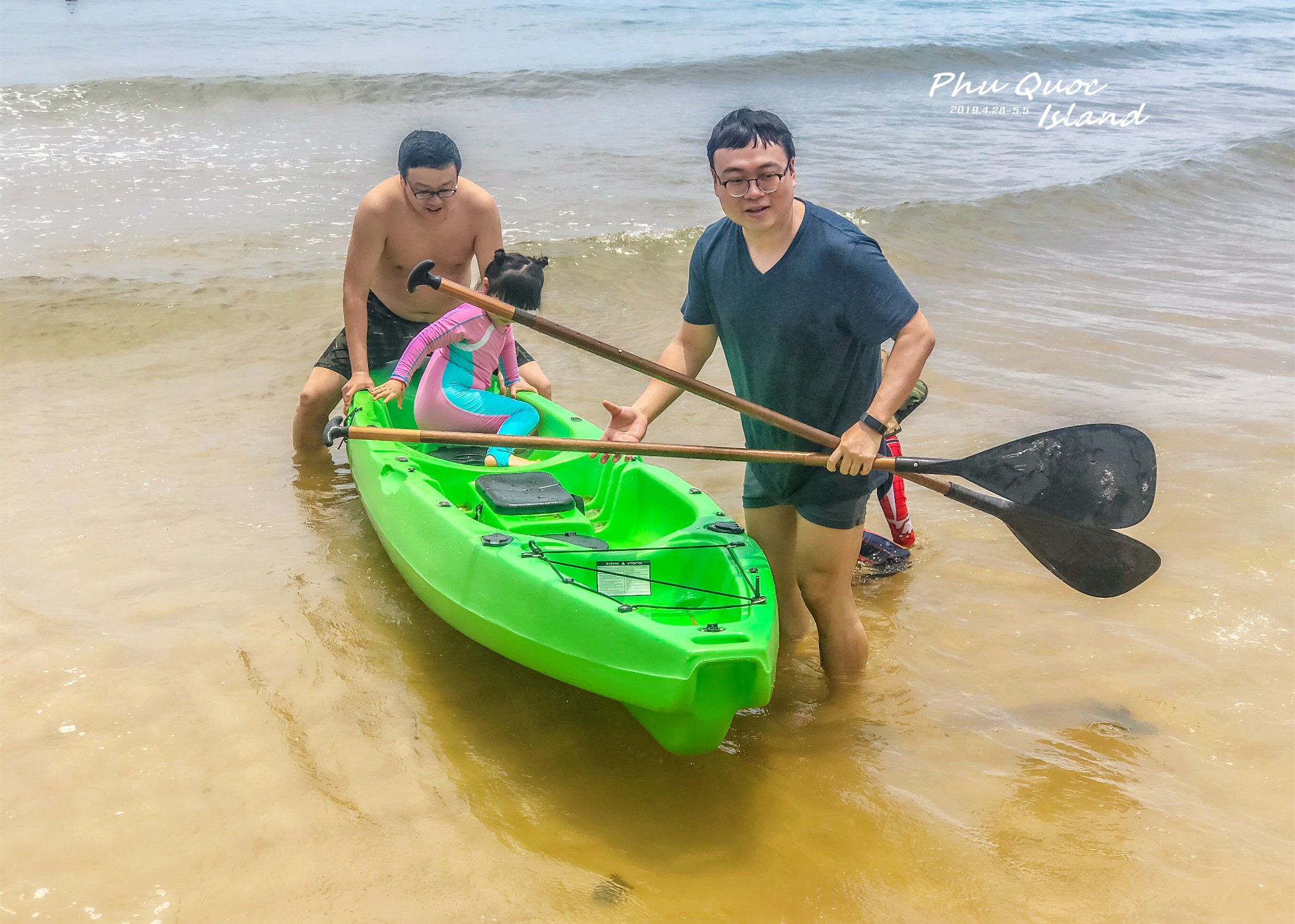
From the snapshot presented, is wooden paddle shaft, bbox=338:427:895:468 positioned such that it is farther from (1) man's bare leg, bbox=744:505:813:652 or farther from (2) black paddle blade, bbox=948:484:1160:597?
(2) black paddle blade, bbox=948:484:1160:597

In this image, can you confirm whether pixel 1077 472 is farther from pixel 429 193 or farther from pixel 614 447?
pixel 429 193

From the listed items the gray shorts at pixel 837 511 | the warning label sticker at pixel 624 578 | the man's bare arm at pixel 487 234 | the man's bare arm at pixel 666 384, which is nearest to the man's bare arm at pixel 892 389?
the gray shorts at pixel 837 511

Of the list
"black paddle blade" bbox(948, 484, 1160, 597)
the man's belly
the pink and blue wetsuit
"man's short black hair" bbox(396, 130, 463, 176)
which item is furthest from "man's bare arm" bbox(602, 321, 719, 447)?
the man's belly

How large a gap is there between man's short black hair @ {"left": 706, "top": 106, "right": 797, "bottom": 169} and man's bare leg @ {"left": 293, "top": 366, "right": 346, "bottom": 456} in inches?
118

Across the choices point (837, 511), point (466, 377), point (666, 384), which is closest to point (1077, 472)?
point (837, 511)

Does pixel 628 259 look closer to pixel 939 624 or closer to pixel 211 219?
pixel 211 219

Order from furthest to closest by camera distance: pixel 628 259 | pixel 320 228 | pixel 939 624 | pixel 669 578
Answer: pixel 320 228 → pixel 628 259 → pixel 939 624 → pixel 669 578

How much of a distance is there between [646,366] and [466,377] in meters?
1.70

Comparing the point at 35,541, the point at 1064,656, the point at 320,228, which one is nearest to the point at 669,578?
the point at 1064,656

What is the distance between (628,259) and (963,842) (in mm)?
7284

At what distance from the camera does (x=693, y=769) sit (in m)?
3.25

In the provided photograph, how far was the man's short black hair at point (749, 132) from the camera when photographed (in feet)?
9.70

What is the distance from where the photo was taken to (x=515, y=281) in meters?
4.36

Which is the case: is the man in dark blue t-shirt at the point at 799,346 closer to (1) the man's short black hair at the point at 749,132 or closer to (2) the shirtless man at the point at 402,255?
(1) the man's short black hair at the point at 749,132
